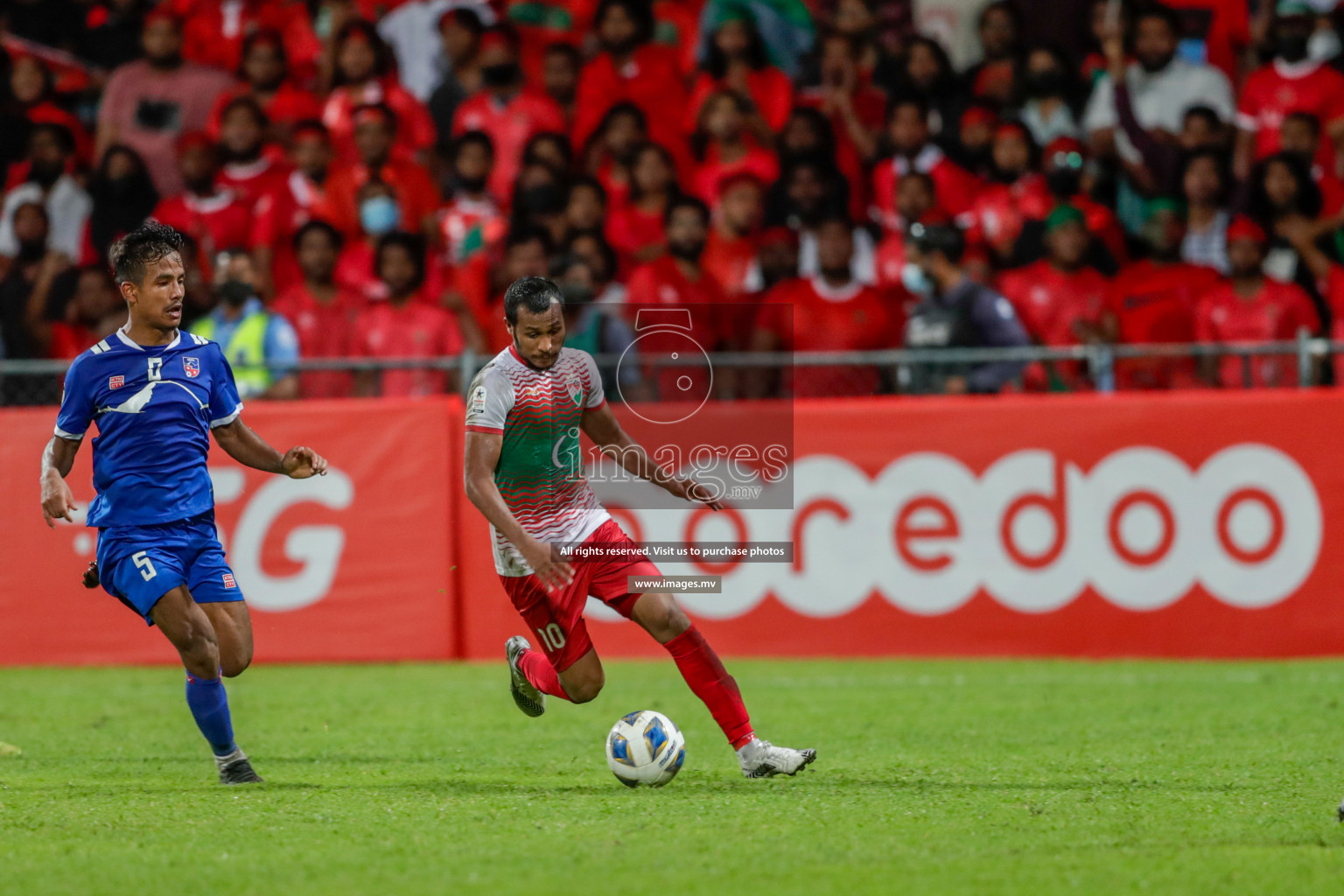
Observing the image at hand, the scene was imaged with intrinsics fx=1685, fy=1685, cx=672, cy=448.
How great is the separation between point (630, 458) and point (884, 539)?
16.5ft

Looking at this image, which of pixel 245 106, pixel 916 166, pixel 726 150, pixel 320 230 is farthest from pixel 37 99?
pixel 916 166

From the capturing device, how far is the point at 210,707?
738 cm

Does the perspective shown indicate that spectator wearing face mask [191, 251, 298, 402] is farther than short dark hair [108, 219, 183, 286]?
Yes

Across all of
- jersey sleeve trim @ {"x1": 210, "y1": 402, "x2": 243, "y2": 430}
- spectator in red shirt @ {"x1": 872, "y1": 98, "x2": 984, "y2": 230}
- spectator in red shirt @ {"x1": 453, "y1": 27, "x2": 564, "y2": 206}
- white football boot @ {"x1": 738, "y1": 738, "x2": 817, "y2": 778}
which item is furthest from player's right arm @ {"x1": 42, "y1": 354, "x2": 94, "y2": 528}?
spectator in red shirt @ {"x1": 872, "y1": 98, "x2": 984, "y2": 230}

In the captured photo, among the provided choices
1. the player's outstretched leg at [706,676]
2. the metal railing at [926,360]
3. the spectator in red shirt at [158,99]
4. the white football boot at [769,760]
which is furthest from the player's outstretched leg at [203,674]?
the spectator in red shirt at [158,99]

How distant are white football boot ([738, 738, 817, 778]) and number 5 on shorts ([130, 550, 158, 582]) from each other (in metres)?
2.66

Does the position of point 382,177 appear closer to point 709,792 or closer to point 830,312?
point 830,312

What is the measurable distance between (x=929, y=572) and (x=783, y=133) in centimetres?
479

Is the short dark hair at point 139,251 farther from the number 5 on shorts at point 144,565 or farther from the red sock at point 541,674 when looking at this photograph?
the red sock at point 541,674

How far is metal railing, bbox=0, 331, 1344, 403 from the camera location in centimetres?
1181

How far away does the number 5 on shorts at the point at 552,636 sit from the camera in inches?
296

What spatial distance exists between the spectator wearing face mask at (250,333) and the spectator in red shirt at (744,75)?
Result: 4510mm

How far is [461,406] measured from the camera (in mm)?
12586

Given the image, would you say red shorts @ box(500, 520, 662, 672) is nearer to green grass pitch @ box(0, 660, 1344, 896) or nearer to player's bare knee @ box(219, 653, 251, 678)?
green grass pitch @ box(0, 660, 1344, 896)
